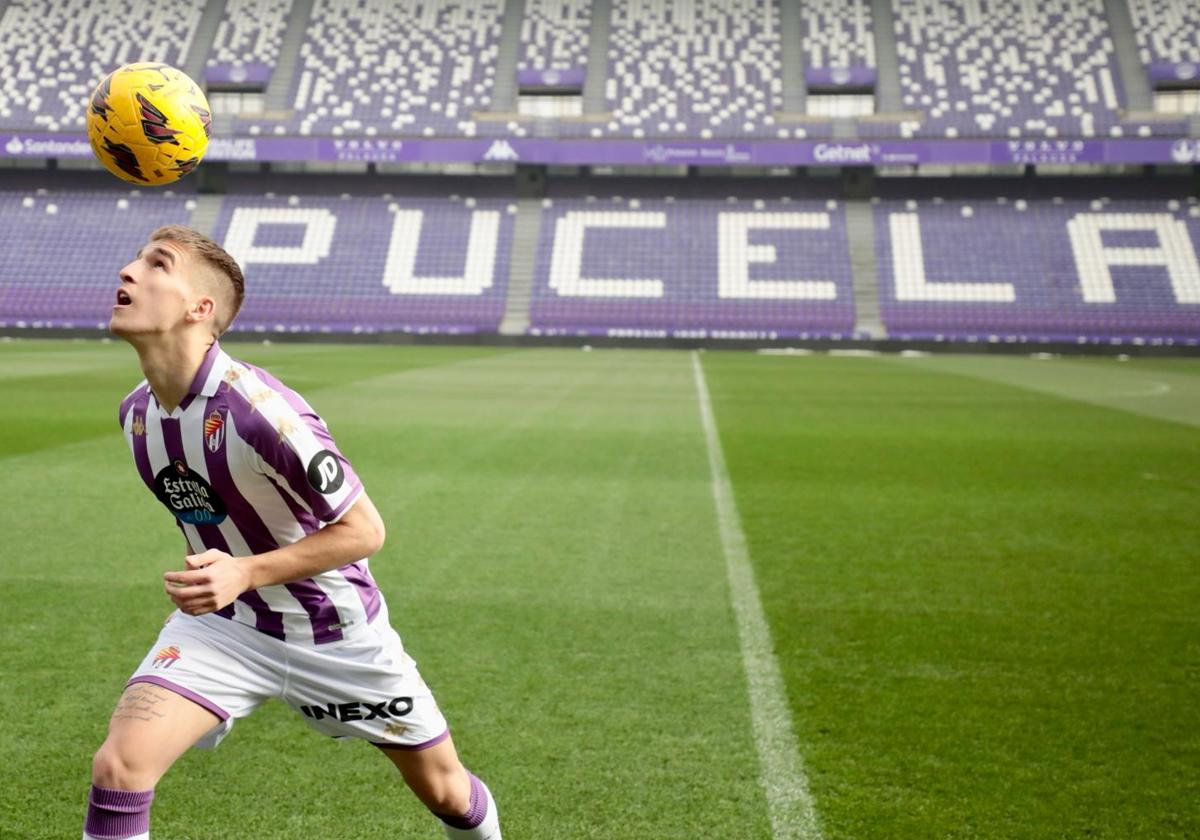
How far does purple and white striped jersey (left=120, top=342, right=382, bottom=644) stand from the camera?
2.58m

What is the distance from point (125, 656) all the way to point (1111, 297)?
123 ft

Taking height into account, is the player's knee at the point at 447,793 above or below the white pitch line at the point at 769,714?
above

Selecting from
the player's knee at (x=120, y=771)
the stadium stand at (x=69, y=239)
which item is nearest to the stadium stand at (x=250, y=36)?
the stadium stand at (x=69, y=239)

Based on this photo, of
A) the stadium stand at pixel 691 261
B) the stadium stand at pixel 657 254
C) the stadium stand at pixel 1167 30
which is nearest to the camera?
the stadium stand at pixel 657 254

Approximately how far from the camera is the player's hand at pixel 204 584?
2.32 metres

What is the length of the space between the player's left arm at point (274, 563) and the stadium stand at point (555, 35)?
43143mm

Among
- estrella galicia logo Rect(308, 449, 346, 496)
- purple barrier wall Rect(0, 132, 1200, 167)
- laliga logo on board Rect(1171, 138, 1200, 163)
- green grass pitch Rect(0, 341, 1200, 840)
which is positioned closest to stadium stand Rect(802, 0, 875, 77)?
purple barrier wall Rect(0, 132, 1200, 167)

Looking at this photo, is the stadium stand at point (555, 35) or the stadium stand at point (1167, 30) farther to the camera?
the stadium stand at point (555, 35)

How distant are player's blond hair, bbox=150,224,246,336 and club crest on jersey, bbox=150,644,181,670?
31.5 inches

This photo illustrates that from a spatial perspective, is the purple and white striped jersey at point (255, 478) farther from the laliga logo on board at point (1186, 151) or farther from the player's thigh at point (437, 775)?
the laliga logo on board at point (1186, 151)

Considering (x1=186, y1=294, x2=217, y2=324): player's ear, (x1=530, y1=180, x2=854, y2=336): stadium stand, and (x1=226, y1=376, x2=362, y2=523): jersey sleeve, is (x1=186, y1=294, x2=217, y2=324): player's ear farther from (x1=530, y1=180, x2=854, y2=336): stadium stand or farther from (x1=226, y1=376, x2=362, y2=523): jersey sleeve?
(x1=530, y1=180, x2=854, y2=336): stadium stand

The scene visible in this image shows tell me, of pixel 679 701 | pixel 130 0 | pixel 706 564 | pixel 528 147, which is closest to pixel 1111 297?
pixel 528 147

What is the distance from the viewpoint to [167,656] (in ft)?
9.05

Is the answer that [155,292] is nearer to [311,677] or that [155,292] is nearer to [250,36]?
[311,677]
